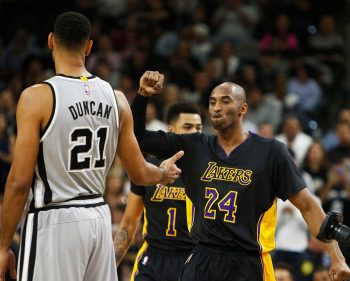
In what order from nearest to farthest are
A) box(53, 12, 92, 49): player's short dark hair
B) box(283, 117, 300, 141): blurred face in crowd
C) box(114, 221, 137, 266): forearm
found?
box(53, 12, 92, 49): player's short dark hair < box(114, 221, 137, 266): forearm < box(283, 117, 300, 141): blurred face in crowd

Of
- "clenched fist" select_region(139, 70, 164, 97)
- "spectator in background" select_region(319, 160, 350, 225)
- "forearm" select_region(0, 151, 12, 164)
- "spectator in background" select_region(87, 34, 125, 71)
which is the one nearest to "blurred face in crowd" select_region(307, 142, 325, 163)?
"spectator in background" select_region(319, 160, 350, 225)

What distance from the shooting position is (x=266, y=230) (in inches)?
263

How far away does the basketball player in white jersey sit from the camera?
529 centimetres

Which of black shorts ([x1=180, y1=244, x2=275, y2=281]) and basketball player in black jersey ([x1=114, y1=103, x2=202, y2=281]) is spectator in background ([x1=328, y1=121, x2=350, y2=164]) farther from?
black shorts ([x1=180, y1=244, x2=275, y2=281])

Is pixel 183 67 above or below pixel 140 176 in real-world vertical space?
above

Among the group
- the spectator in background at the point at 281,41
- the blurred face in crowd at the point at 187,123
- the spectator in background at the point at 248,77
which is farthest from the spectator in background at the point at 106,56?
the blurred face in crowd at the point at 187,123

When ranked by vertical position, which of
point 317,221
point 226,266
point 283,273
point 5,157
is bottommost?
point 283,273

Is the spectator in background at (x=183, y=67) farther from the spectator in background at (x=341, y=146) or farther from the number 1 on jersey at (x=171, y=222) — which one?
the number 1 on jersey at (x=171, y=222)

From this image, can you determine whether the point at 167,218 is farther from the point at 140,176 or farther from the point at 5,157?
the point at 5,157

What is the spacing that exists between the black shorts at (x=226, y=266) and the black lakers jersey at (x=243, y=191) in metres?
0.07

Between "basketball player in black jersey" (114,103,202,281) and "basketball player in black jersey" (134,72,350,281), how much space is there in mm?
779

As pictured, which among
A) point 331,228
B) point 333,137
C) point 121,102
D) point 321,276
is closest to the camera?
point 121,102

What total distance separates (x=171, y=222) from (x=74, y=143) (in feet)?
7.76

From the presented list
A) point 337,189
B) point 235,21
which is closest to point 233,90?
point 337,189
